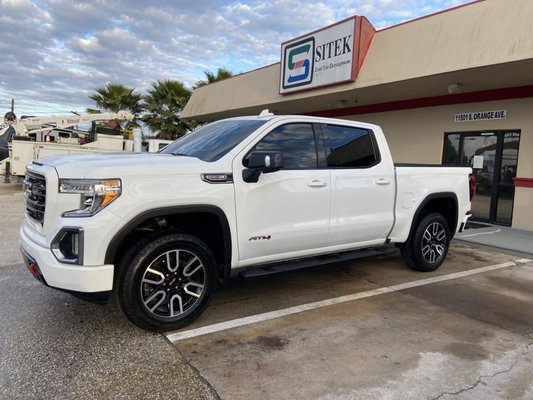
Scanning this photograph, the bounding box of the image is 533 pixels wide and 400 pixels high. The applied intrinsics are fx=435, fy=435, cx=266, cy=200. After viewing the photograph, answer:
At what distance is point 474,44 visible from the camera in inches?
336

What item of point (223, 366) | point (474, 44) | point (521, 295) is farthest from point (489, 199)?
point (223, 366)

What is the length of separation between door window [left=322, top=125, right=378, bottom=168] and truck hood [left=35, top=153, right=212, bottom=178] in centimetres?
162

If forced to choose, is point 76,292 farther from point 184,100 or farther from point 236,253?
point 184,100

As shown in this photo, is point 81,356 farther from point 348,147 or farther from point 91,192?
point 348,147

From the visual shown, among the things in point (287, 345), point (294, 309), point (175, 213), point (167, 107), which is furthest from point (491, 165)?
point (167, 107)

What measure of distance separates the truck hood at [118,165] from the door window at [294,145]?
78 cm

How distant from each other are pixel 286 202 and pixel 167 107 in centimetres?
2279

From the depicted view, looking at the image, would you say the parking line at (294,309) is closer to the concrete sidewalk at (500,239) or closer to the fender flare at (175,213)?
the fender flare at (175,213)

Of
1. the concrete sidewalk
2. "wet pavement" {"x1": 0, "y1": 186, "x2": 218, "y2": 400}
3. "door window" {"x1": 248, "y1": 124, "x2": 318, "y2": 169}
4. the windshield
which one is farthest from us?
the concrete sidewalk

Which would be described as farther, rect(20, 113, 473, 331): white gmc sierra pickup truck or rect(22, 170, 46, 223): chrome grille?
rect(22, 170, 46, 223): chrome grille

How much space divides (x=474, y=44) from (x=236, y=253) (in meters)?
7.15

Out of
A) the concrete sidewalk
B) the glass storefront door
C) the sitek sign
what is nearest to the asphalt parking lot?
the concrete sidewalk

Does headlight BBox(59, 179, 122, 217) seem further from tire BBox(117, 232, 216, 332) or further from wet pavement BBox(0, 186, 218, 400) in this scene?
wet pavement BBox(0, 186, 218, 400)

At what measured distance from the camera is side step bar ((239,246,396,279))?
432cm
